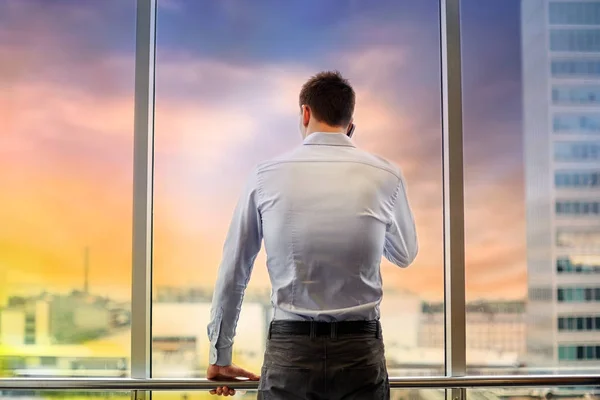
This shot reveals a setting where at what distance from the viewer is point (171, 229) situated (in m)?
2.26

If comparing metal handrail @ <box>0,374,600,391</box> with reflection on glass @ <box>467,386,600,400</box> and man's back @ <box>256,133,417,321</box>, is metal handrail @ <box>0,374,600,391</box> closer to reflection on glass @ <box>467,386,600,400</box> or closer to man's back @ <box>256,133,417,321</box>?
reflection on glass @ <box>467,386,600,400</box>

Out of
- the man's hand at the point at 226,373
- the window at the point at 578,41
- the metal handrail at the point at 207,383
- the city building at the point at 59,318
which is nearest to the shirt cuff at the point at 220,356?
the man's hand at the point at 226,373

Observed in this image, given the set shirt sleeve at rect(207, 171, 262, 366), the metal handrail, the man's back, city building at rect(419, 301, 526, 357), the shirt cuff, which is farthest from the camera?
city building at rect(419, 301, 526, 357)

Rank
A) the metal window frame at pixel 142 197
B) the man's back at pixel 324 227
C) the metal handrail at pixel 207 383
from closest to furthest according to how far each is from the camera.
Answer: the man's back at pixel 324 227, the metal handrail at pixel 207 383, the metal window frame at pixel 142 197

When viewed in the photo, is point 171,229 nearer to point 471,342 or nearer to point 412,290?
point 412,290

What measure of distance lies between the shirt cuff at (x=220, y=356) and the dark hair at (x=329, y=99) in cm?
68

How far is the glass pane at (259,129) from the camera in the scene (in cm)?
225

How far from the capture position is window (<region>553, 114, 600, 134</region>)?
233 centimetres

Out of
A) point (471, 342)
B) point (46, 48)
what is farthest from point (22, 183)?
point (471, 342)

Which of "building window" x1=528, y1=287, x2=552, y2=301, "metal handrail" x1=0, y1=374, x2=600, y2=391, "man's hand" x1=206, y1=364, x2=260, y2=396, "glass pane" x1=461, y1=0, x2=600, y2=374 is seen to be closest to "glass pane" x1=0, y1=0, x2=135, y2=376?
"metal handrail" x1=0, y1=374, x2=600, y2=391

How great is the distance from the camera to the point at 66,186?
226 cm

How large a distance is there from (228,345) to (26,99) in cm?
134

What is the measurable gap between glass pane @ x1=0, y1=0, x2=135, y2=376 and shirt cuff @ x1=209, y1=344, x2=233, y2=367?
0.71 m

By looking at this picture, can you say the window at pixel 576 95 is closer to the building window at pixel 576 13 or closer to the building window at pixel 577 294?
the building window at pixel 576 13
